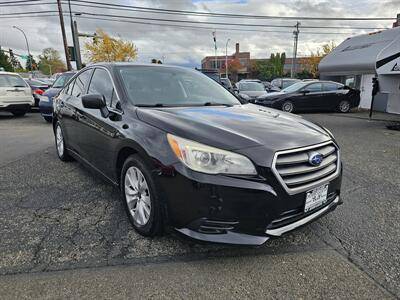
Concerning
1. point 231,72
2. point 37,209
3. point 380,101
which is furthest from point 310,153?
point 231,72

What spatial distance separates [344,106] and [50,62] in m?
93.1

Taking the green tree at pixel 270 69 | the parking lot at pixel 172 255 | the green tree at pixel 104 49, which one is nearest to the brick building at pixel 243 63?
the green tree at pixel 270 69

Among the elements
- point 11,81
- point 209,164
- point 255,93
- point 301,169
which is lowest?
point 255,93

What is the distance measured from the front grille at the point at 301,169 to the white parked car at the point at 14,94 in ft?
37.4

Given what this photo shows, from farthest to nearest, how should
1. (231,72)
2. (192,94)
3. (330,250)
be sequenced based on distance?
1. (231,72)
2. (192,94)
3. (330,250)

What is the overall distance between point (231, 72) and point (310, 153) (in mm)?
74855

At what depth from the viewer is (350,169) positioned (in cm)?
503

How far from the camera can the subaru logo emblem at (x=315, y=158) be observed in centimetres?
246

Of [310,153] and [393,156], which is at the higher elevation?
[310,153]

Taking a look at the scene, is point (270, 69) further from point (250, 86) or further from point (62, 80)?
point (62, 80)

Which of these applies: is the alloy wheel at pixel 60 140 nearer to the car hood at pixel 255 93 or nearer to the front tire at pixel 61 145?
the front tire at pixel 61 145

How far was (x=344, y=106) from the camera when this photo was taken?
45.4 ft

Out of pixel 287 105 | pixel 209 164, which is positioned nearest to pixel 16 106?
pixel 287 105

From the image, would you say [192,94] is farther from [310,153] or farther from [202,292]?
[202,292]
